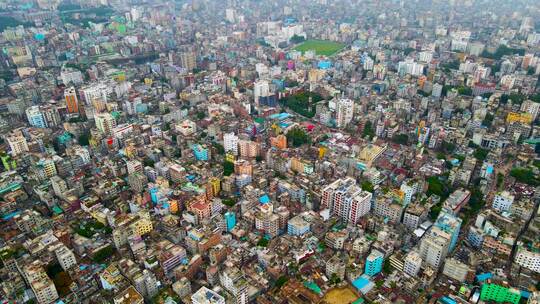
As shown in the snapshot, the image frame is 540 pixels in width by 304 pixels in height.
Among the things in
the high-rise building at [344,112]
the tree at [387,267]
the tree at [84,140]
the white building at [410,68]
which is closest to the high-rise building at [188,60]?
the tree at [84,140]

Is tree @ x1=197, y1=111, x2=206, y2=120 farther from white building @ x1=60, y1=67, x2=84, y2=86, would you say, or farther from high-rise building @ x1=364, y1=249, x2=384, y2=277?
high-rise building @ x1=364, y1=249, x2=384, y2=277

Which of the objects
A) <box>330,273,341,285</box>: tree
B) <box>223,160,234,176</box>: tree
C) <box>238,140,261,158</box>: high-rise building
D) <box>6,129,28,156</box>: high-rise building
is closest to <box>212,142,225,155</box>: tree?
<box>238,140,261,158</box>: high-rise building

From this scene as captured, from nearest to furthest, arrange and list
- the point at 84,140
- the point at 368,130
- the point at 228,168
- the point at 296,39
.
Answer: the point at 228,168 → the point at 84,140 → the point at 368,130 → the point at 296,39

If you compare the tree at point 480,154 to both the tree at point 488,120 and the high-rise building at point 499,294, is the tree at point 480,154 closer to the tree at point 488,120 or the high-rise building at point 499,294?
the tree at point 488,120

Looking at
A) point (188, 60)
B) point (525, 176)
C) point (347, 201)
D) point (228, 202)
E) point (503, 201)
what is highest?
point (188, 60)

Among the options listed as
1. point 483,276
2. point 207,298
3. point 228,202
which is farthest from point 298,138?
point 207,298

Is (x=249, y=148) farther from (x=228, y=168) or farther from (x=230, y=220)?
(x=230, y=220)
